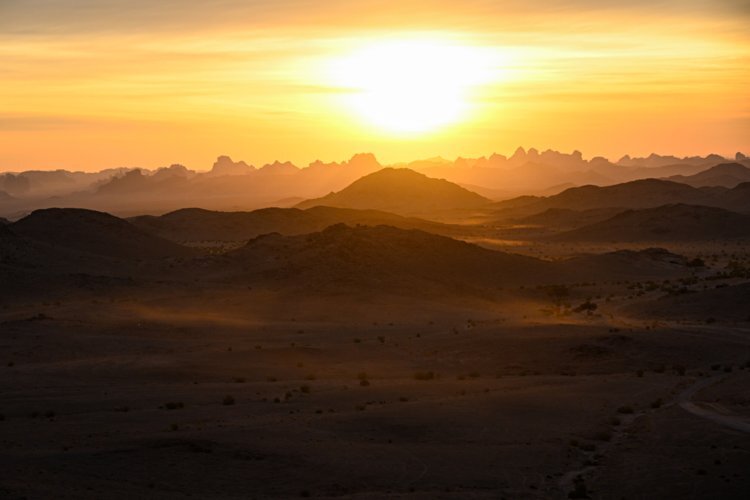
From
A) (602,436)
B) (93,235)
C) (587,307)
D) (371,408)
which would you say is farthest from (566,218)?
(602,436)

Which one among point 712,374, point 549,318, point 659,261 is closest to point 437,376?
point 712,374

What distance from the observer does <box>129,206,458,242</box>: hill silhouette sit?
14662cm

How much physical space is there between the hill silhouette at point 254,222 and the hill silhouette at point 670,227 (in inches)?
935

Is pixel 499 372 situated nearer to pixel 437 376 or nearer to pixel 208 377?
pixel 437 376

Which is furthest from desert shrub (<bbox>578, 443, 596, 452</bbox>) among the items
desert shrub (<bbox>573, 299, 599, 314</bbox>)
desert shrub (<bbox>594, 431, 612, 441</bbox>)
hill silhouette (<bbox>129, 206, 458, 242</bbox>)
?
hill silhouette (<bbox>129, 206, 458, 242</bbox>)

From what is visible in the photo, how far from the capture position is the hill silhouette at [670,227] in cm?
13020

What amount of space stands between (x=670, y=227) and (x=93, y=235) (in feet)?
268

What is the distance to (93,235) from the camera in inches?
4136

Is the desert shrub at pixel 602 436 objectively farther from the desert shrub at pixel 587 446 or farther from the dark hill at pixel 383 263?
the dark hill at pixel 383 263

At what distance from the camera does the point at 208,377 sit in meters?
39.1

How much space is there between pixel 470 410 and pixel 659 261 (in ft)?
215

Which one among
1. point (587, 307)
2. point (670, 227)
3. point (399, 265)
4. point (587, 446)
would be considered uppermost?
point (670, 227)

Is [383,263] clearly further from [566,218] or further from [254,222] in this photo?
[566,218]

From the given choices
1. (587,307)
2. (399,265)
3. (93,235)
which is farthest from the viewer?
(93,235)
